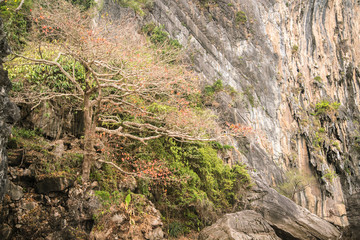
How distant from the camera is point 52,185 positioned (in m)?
6.21

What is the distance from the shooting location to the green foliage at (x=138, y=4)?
52.7ft

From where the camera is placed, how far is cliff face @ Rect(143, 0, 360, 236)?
18625 millimetres

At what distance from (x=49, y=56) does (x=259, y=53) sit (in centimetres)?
1996

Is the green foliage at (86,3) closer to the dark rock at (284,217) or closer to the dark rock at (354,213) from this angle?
the dark rock at (284,217)

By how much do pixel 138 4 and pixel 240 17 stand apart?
1116 centimetres

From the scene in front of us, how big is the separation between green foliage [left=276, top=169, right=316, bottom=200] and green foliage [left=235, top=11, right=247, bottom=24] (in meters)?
14.2

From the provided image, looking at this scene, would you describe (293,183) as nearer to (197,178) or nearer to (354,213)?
(354,213)

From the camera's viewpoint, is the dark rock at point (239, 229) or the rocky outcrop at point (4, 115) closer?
the rocky outcrop at point (4, 115)

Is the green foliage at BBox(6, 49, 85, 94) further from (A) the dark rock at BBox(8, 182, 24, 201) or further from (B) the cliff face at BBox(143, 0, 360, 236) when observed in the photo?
(B) the cliff face at BBox(143, 0, 360, 236)

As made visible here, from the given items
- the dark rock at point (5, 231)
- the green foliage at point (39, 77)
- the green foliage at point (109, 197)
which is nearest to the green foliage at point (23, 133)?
the green foliage at point (39, 77)

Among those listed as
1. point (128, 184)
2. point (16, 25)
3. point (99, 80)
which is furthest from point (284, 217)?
point (16, 25)

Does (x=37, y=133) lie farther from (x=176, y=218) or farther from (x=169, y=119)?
(x=176, y=218)

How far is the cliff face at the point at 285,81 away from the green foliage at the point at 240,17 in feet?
0.30

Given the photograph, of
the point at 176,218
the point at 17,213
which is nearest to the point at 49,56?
the point at 17,213
